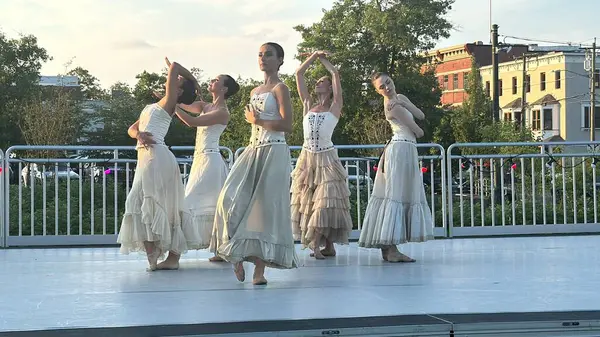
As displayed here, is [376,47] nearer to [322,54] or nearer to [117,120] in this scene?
[117,120]

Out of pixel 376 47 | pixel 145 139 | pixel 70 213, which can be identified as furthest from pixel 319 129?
pixel 376 47

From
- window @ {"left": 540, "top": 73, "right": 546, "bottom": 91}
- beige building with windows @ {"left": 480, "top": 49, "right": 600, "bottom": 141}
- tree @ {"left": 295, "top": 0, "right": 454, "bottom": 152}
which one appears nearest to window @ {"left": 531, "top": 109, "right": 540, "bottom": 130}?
beige building with windows @ {"left": 480, "top": 49, "right": 600, "bottom": 141}

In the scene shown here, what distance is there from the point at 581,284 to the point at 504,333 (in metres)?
2.29

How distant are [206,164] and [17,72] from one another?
140 ft

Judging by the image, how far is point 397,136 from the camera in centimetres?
959

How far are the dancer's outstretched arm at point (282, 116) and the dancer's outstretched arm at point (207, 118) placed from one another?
Result: 157 cm

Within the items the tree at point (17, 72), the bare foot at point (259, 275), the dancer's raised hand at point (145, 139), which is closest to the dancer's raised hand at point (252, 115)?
the bare foot at point (259, 275)

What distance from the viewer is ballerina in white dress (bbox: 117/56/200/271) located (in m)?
8.52

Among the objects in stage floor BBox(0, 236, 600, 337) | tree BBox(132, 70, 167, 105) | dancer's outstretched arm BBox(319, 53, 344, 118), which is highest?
tree BBox(132, 70, 167, 105)

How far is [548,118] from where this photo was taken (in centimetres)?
7544

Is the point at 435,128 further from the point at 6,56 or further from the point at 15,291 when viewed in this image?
the point at 15,291

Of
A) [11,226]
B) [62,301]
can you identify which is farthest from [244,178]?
[11,226]

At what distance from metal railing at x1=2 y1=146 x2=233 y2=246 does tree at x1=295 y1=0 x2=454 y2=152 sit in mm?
29122

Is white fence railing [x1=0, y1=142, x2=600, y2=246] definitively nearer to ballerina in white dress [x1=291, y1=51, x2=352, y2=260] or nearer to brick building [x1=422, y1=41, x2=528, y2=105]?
ballerina in white dress [x1=291, y1=51, x2=352, y2=260]
